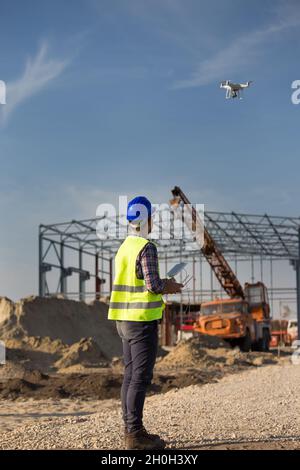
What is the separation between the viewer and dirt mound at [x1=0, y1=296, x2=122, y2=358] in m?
26.8

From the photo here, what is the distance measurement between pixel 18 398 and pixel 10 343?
10.9 m

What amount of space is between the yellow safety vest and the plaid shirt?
4 centimetres

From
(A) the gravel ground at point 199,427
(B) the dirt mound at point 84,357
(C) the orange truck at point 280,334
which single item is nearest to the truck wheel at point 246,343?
(B) the dirt mound at point 84,357

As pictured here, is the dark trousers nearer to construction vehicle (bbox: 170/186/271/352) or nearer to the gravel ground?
the gravel ground

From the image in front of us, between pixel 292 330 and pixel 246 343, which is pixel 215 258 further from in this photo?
A: pixel 292 330

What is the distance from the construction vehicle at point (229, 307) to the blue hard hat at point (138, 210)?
2179 centimetres

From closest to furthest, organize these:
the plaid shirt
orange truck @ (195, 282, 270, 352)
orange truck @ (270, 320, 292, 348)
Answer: the plaid shirt
orange truck @ (195, 282, 270, 352)
orange truck @ (270, 320, 292, 348)

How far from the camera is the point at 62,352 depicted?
2209 centimetres

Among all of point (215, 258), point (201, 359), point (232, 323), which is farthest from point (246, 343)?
point (201, 359)

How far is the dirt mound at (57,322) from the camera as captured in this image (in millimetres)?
26812

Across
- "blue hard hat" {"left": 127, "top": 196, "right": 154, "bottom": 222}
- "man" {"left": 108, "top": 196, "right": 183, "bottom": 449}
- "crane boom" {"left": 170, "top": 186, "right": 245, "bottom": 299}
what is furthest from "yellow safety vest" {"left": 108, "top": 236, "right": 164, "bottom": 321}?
"crane boom" {"left": 170, "top": 186, "right": 245, "bottom": 299}

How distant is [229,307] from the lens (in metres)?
27.2

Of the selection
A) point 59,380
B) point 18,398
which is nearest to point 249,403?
point 18,398

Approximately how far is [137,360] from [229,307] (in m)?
22.7
